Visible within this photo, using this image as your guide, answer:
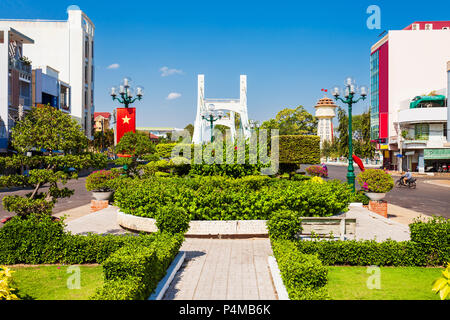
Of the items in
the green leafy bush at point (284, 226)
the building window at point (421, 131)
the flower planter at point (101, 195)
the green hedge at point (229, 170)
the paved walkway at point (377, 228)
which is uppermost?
the building window at point (421, 131)

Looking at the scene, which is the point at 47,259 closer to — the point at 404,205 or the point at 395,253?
the point at 395,253

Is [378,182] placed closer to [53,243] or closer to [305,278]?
[305,278]

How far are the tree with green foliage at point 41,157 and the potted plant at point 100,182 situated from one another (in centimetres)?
607

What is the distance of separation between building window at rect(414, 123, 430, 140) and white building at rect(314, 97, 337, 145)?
293ft

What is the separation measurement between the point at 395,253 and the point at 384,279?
1.09m

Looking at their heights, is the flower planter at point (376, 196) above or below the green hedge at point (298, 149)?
below

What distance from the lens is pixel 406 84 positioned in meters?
58.2

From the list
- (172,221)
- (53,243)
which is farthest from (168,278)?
(53,243)

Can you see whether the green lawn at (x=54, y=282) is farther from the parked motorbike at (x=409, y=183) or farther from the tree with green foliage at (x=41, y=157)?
the parked motorbike at (x=409, y=183)

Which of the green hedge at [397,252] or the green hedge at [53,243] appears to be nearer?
the green hedge at [397,252]

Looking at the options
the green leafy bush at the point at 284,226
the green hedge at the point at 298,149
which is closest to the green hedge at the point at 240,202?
the green leafy bush at the point at 284,226

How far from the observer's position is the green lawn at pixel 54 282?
5.94 meters

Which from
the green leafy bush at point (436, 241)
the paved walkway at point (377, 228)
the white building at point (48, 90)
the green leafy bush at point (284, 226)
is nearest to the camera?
the green leafy bush at point (436, 241)

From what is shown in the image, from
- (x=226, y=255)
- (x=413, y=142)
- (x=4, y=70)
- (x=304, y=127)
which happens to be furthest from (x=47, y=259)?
(x=304, y=127)
